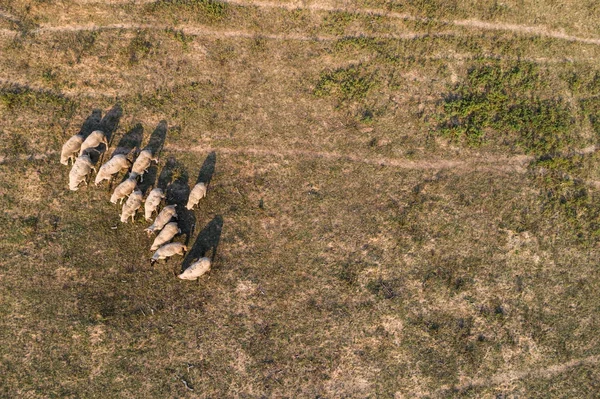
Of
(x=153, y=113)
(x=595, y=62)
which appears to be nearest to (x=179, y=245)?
(x=153, y=113)

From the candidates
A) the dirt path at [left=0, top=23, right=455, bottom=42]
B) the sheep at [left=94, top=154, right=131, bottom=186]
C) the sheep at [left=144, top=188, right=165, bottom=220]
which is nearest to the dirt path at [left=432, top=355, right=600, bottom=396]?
the sheep at [left=144, top=188, right=165, bottom=220]

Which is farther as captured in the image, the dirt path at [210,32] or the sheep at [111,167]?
the dirt path at [210,32]

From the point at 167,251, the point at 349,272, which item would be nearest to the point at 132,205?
the point at 167,251

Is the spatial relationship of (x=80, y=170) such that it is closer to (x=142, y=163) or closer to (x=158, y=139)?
(x=142, y=163)

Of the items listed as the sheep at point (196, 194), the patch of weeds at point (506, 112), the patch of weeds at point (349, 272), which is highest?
the patch of weeds at point (506, 112)

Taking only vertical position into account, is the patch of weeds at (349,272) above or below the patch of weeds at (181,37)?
below

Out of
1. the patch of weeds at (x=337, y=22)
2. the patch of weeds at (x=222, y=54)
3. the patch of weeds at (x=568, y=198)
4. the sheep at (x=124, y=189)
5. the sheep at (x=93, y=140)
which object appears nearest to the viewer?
the sheep at (x=124, y=189)

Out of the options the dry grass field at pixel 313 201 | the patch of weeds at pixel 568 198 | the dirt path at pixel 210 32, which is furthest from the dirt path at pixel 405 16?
the patch of weeds at pixel 568 198

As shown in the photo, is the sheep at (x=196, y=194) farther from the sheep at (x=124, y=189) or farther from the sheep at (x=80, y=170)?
the sheep at (x=80, y=170)

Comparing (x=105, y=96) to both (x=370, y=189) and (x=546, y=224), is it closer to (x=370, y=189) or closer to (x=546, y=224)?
(x=370, y=189)

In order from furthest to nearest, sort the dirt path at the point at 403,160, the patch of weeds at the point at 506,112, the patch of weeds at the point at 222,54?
the patch of weeds at the point at 506,112, the patch of weeds at the point at 222,54, the dirt path at the point at 403,160
